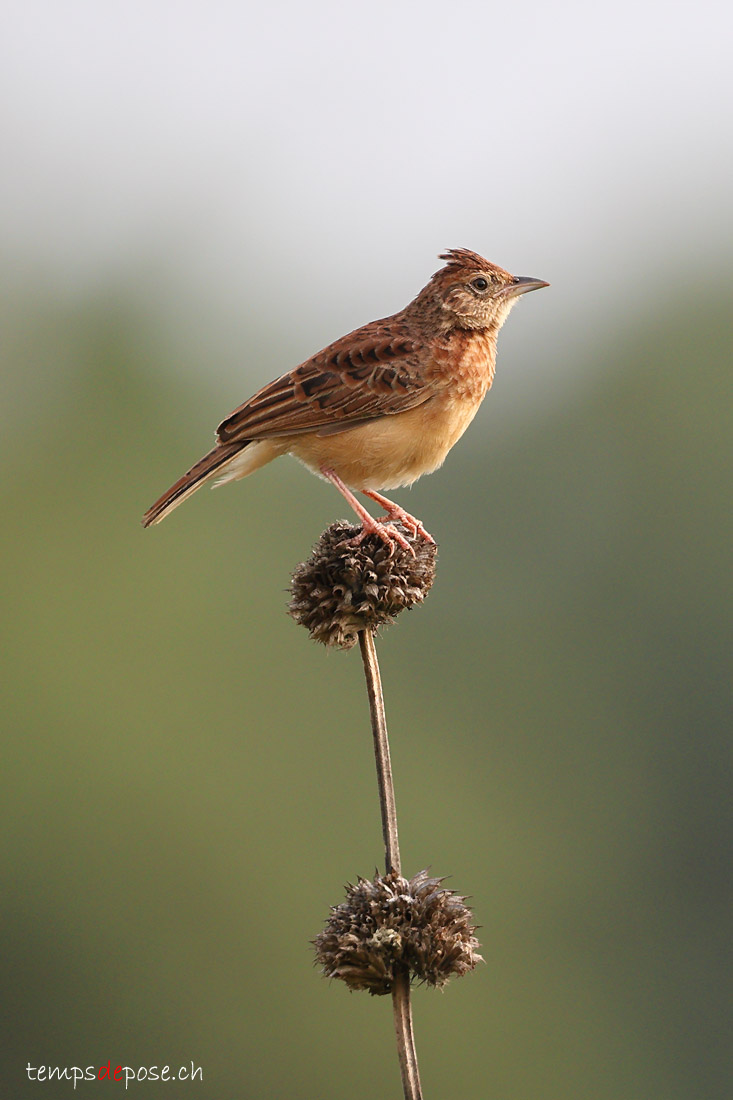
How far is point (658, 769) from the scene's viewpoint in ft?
133

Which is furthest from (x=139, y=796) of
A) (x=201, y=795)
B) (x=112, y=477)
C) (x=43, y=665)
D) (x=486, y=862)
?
(x=112, y=477)

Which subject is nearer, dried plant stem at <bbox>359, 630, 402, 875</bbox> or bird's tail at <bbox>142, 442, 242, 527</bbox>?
dried plant stem at <bbox>359, 630, 402, 875</bbox>

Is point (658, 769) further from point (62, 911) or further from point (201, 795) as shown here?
point (62, 911)

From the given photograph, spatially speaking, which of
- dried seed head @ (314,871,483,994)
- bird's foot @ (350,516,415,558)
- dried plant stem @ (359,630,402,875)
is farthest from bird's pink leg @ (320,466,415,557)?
dried seed head @ (314,871,483,994)

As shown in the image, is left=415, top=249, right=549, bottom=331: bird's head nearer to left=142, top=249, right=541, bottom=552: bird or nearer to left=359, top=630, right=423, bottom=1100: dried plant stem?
left=142, top=249, right=541, bottom=552: bird

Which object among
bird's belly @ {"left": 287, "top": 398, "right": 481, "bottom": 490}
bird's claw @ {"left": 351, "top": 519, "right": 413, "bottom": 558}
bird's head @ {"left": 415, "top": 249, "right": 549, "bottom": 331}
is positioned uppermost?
bird's head @ {"left": 415, "top": 249, "right": 549, "bottom": 331}

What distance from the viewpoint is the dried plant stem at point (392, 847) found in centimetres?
306

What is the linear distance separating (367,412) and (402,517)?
0.85 m

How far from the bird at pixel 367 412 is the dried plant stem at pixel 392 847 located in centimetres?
254

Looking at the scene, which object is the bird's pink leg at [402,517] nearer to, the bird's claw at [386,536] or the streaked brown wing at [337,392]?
the bird's claw at [386,536]

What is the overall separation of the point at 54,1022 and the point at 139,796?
515cm

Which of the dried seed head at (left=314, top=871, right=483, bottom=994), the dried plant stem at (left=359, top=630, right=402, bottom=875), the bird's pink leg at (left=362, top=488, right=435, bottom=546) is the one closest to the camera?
the dried plant stem at (left=359, top=630, right=402, bottom=875)

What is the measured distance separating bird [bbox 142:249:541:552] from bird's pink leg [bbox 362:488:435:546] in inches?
0.6

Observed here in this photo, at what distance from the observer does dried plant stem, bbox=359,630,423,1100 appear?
306 centimetres
